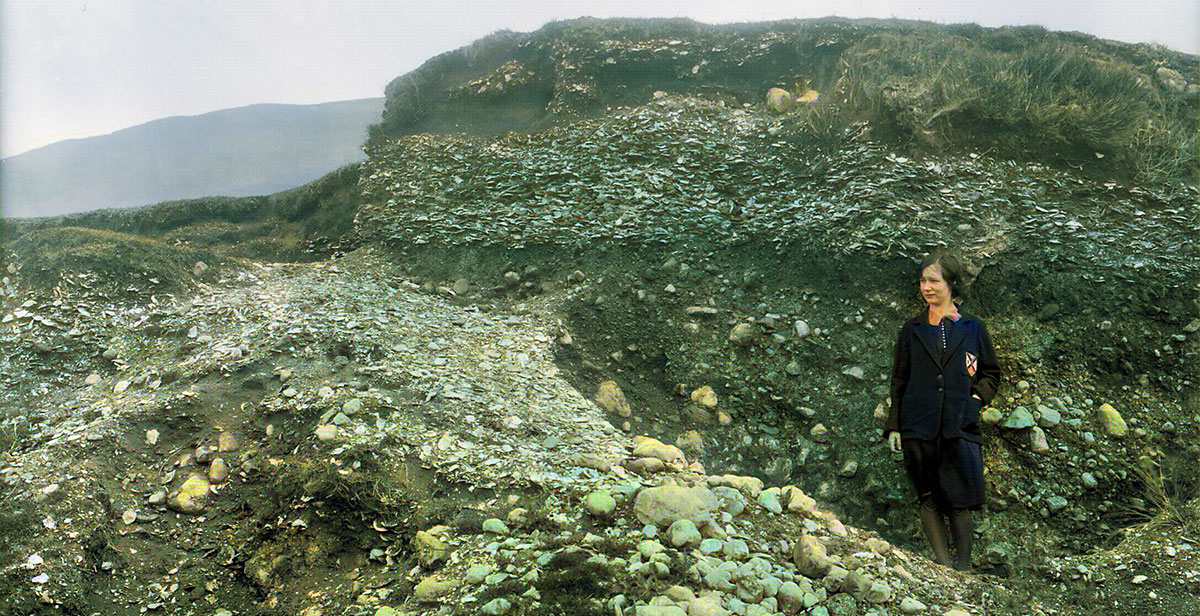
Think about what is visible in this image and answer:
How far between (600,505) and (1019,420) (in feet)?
12.5

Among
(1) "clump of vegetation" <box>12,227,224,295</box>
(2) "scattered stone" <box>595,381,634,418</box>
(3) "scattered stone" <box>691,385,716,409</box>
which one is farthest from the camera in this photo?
(1) "clump of vegetation" <box>12,227,224,295</box>

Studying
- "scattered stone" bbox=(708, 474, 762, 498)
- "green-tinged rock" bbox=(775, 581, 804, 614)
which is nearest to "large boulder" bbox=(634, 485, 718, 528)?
"scattered stone" bbox=(708, 474, 762, 498)

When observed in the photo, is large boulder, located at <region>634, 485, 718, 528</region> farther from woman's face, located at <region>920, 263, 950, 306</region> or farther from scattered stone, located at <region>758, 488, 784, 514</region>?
woman's face, located at <region>920, 263, 950, 306</region>

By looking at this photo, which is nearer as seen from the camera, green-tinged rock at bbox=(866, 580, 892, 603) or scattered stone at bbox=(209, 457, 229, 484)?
green-tinged rock at bbox=(866, 580, 892, 603)

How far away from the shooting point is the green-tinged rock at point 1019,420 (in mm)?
5684

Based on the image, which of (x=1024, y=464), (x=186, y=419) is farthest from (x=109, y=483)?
(x=1024, y=464)

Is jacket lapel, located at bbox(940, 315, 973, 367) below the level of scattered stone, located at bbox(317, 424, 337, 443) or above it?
above

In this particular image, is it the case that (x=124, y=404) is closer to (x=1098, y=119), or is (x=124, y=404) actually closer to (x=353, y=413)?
(x=353, y=413)

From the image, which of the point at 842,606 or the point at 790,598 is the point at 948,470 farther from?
the point at 790,598

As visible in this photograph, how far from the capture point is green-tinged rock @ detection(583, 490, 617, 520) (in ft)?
13.7

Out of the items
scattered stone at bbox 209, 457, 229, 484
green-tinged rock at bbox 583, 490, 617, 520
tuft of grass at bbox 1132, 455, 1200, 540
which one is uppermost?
scattered stone at bbox 209, 457, 229, 484

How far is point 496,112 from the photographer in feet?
38.2

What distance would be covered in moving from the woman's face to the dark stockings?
1.41 metres

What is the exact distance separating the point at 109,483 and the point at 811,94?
9.63 metres
